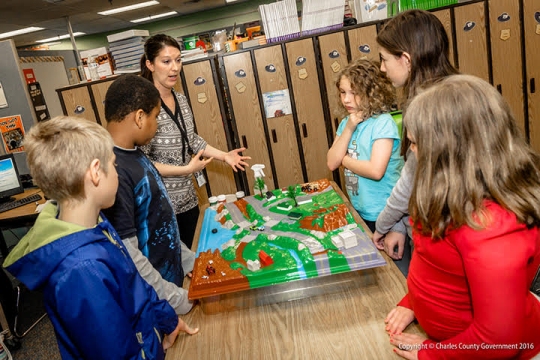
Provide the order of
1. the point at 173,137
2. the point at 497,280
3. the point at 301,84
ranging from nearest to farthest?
the point at 497,280 < the point at 173,137 < the point at 301,84

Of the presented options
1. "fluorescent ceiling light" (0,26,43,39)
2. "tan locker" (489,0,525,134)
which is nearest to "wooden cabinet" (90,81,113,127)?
"tan locker" (489,0,525,134)

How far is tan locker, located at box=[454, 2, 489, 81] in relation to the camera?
12.2ft

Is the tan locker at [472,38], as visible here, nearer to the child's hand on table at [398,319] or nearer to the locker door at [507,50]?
the locker door at [507,50]

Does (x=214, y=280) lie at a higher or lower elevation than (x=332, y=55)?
lower

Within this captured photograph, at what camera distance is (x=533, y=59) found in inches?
154

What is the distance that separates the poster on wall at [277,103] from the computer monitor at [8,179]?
2.37 m

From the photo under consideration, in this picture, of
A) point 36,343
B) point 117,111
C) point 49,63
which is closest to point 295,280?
point 117,111

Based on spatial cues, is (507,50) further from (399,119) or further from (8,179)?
(8,179)

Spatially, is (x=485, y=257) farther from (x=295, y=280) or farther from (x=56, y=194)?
(x=56, y=194)

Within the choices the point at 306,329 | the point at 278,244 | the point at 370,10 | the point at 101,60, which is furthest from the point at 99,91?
the point at 306,329

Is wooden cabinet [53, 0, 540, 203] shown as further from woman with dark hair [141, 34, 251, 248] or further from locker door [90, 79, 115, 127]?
woman with dark hair [141, 34, 251, 248]

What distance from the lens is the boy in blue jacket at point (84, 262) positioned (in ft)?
3.10

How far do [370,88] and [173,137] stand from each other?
111 cm

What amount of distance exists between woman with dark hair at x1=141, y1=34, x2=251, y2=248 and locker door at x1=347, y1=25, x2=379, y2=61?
6.24 feet
